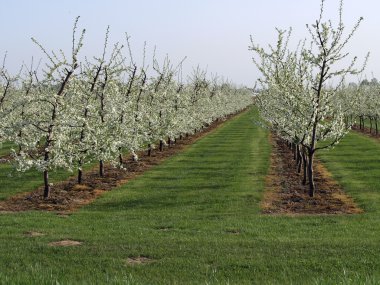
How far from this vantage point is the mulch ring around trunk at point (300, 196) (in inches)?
779

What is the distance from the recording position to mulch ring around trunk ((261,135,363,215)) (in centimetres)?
1980

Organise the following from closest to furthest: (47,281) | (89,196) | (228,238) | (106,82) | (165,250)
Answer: (47,281) < (165,250) < (228,238) < (89,196) < (106,82)

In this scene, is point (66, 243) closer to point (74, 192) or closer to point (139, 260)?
point (139, 260)

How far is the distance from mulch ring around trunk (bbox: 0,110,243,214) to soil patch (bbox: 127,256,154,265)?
26.3ft

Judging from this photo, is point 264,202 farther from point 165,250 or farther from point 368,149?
point 368,149

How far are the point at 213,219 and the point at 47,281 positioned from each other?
33.1 ft

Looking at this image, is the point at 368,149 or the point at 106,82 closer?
the point at 106,82

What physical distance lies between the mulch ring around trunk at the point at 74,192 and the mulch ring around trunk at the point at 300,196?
7703mm

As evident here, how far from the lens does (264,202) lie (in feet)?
69.7

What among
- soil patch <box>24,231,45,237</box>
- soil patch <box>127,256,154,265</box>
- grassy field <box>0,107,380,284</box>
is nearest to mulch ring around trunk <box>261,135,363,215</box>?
grassy field <box>0,107,380,284</box>

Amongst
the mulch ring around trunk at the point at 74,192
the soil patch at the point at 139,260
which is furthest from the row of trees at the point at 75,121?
the soil patch at the point at 139,260

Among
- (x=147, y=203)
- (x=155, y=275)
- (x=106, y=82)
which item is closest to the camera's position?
(x=155, y=275)

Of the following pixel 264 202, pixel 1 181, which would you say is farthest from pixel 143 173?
pixel 264 202

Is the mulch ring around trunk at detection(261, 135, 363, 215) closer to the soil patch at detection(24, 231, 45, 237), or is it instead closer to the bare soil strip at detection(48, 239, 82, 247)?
the bare soil strip at detection(48, 239, 82, 247)
